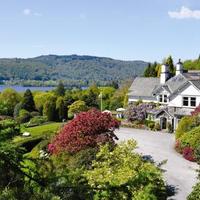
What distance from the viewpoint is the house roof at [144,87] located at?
2031 inches

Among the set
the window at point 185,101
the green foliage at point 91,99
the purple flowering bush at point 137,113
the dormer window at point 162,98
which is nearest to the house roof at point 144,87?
the dormer window at point 162,98

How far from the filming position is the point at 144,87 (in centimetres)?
5297

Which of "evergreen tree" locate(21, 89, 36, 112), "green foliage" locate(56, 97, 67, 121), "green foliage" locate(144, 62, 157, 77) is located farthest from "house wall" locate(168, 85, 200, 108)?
"green foliage" locate(144, 62, 157, 77)

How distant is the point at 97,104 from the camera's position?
6247cm

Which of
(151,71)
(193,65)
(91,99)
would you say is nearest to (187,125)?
(91,99)

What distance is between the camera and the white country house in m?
42.0

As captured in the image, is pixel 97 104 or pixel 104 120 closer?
pixel 104 120

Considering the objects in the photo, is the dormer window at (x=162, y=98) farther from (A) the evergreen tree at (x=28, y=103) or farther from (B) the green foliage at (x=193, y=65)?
(B) the green foliage at (x=193, y=65)

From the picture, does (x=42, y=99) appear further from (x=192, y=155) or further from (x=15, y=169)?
(x=15, y=169)

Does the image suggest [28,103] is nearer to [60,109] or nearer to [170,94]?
[60,109]

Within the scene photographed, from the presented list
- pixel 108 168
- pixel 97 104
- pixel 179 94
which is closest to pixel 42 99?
pixel 97 104

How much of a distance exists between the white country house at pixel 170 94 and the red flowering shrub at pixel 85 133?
62.1 feet

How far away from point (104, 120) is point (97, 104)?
38446 millimetres

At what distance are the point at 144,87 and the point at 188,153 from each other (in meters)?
24.6
